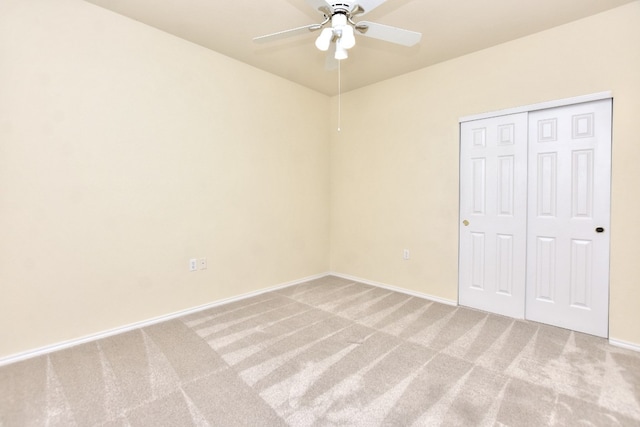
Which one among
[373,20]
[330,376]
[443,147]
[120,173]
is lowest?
[330,376]

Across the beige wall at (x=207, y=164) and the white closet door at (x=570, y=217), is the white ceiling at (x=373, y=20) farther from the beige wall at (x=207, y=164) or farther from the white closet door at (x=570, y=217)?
the white closet door at (x=570, y=217)

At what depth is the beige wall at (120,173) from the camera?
7.16 ft

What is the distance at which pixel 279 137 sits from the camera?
3.87 meters

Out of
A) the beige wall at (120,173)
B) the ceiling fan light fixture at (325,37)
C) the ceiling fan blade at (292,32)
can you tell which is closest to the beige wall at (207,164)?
the beige wall at (120,173)

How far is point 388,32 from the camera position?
6.41 ft

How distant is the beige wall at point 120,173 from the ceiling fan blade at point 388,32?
1.90 metres

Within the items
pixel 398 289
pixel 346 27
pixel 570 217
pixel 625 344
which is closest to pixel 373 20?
pixel 346 27

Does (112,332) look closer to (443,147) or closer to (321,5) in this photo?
(321,5)

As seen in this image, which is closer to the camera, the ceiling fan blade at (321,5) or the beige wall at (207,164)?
the ceiling fan blade at (321,5)

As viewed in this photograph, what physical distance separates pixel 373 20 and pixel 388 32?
0.81 meters

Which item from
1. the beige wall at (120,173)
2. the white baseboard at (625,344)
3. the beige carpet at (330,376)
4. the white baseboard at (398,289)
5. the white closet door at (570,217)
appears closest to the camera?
the beige carpet at (330,376)

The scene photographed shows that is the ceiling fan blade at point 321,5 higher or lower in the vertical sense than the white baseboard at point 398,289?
higher

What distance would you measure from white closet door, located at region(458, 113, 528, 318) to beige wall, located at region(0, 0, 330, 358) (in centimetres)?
225

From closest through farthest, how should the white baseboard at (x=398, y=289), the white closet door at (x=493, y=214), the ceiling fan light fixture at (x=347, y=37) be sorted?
the ceiling fan light fixture at (x=347, y=37) < the white closet door at (x=493, y=214) < the white baseboard at (x=398, y=289)
